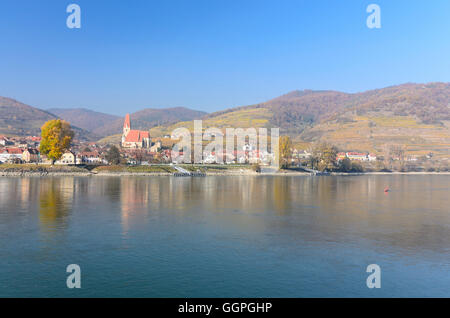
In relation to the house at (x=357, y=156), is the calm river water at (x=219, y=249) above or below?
below

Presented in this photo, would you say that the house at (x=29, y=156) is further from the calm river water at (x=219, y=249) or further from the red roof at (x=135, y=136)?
the calm river water at (x=219, y=249)

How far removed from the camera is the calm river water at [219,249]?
47.6ft

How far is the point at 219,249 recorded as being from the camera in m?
19.6

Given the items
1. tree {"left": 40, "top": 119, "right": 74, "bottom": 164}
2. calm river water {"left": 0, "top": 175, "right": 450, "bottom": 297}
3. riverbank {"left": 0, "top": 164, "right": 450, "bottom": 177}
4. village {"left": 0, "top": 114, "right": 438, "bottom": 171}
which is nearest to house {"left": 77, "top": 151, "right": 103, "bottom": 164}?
village {"left": 0, "top": 114, "right": 438, "bottom": 171}

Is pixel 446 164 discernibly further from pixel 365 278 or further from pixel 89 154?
pixel 365 278

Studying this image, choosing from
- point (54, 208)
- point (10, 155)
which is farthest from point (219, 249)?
point (10, 155)

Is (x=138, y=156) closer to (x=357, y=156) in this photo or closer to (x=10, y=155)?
(x=10, y=155)

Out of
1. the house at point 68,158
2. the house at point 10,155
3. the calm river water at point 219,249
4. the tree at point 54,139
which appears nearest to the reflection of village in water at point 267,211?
the calm river water at point 219,249

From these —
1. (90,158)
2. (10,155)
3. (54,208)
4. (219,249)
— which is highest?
(10,155)

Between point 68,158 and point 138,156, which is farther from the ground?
point 138,156

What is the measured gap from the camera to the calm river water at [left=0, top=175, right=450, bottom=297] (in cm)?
1450
